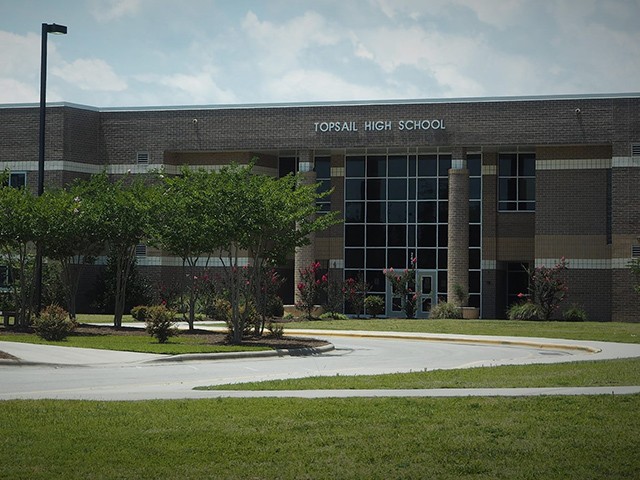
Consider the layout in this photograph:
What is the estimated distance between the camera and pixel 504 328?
3978cm

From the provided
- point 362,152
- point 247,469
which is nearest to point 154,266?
point 362,152

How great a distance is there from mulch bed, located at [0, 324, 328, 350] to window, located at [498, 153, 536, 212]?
67.8 ft

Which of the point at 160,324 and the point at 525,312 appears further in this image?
the point at 525,312

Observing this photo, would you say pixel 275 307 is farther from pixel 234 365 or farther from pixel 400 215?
pixel 234 365

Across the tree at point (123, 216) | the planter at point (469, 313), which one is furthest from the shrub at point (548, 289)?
the tree at point (123, 216)

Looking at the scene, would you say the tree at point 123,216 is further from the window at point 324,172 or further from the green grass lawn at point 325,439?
the green grass lawn at point 325,439

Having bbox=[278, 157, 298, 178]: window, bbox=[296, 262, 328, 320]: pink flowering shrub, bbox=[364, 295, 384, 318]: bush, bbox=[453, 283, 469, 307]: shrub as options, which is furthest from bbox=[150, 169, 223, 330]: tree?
bbox=[278, 157, 298, 178]: window

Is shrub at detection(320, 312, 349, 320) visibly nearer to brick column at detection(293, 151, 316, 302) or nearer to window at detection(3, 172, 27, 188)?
brick column at detection(293, 151, 316, 302)

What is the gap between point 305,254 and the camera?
4962 cm

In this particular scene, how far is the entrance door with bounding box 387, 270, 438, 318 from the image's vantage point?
1993 inches

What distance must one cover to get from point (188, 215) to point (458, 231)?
19.8 meters

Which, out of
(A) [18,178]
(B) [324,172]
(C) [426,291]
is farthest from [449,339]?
(A) [18,178]

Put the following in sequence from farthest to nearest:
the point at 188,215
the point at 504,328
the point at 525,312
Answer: the point at 525,312 → the point at 504,328 → the point at 188,215

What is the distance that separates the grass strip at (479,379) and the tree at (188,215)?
11.0 meters
